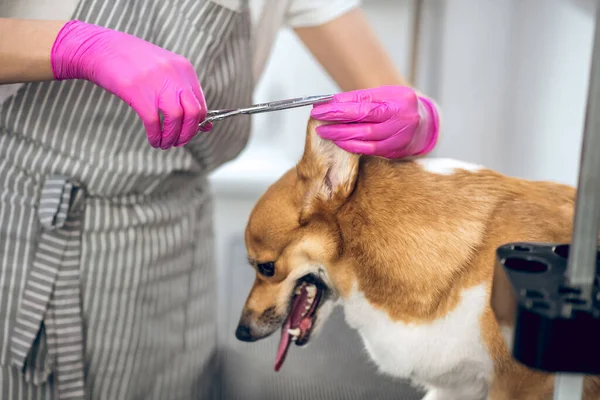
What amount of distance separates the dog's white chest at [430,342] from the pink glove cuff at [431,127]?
0.82 feet

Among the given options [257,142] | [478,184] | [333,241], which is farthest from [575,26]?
[257,142]

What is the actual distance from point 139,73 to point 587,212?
0.50 m

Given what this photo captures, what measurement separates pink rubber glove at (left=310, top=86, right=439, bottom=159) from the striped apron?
0.24 metres

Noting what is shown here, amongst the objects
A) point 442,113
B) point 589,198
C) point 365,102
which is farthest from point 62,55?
point 442,113

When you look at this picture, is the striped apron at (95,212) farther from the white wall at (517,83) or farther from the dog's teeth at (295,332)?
the white wall at (517,83)

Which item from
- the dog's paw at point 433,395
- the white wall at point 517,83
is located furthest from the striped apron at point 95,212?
the white wall at point 517,83

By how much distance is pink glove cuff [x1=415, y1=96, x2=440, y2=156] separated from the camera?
89cm

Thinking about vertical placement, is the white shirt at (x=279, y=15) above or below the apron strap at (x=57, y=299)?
above

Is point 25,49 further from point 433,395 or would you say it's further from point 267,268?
point 433,395

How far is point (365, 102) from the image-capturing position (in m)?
0.74

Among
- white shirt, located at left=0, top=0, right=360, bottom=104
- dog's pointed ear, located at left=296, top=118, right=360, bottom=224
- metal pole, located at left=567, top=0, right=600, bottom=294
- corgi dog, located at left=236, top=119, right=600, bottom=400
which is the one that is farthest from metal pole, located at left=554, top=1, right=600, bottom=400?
white shirt, located at left=0, top=0, right=360, bottom=104

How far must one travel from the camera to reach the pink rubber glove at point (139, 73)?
27.1 inches

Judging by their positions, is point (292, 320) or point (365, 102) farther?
point (292, 320)

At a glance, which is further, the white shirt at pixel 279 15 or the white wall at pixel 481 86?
the white wall at pixel 481 86
